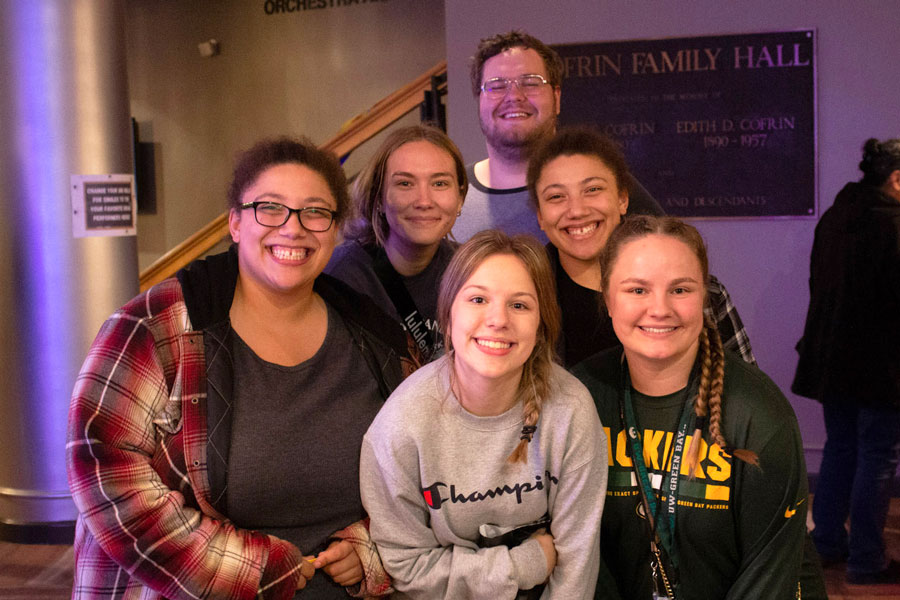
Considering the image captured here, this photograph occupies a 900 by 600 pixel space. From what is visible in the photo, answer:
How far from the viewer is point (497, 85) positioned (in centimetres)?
307

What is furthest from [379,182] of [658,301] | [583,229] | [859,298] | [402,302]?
[859,298]

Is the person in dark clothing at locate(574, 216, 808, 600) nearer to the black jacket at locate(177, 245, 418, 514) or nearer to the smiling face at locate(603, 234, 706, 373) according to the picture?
the smiling face at locate(603, 234, 706, 373)

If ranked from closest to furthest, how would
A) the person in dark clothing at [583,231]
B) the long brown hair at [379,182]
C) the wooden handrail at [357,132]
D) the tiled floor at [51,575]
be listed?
the person in dark clothing at [583,231]
the long brown hair at [379,182]
the tiled floor at [51,575]
the wooden handrail at [357,132]

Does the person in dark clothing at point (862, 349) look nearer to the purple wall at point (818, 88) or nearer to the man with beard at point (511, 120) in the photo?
the purple wall at point (818, 88)

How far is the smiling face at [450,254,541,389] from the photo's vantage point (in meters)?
1.86

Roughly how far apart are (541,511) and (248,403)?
2.41ft

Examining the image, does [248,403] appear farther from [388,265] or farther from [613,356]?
[613,356]

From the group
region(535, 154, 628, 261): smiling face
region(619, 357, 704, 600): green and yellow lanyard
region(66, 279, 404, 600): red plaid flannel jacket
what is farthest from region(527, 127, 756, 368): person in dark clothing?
region(66, 279, 404, 600): red plaid flannel jacket

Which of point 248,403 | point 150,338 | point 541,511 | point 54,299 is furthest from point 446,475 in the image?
point 54,299

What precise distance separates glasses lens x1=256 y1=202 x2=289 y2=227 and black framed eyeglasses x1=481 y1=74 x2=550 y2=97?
1.33 metres

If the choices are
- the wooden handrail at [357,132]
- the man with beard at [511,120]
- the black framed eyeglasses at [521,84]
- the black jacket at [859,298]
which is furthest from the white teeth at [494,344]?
the wooden handrail at [357,132]

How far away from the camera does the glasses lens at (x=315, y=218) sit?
2.01 m

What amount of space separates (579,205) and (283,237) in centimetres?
85

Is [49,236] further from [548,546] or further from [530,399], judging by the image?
[548,546]
